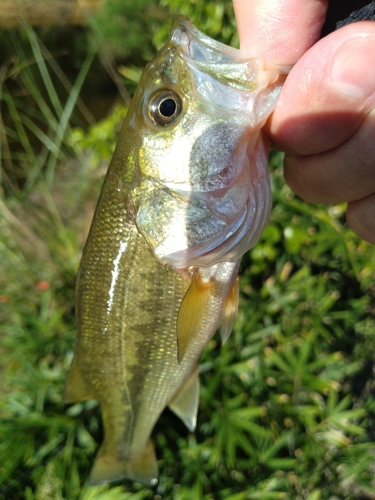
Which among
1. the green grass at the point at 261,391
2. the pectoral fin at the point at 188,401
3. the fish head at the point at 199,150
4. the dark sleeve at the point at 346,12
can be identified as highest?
the dark sleeve at the point at 346,12

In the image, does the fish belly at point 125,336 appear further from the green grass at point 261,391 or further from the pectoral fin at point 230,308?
the green grass at point 261,391

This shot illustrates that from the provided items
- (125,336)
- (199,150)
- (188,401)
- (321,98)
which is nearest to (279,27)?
(321,98)

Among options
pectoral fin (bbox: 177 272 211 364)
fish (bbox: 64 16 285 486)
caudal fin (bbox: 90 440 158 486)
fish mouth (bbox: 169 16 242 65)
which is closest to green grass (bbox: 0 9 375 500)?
caudal fin (bbox: 90 440 158 486)

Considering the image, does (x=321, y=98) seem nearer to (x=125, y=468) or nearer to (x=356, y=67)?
(x=356, y=67)

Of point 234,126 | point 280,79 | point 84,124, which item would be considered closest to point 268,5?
point 280,79

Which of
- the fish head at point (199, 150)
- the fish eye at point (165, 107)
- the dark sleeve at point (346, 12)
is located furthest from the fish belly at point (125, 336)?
the dark sleeve at point (346, 12)

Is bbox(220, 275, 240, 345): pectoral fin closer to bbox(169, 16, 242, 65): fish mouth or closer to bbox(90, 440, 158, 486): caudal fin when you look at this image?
bbox(169, 16, 242, 65): fish mouth

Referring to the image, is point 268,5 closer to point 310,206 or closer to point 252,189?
point 252,189
